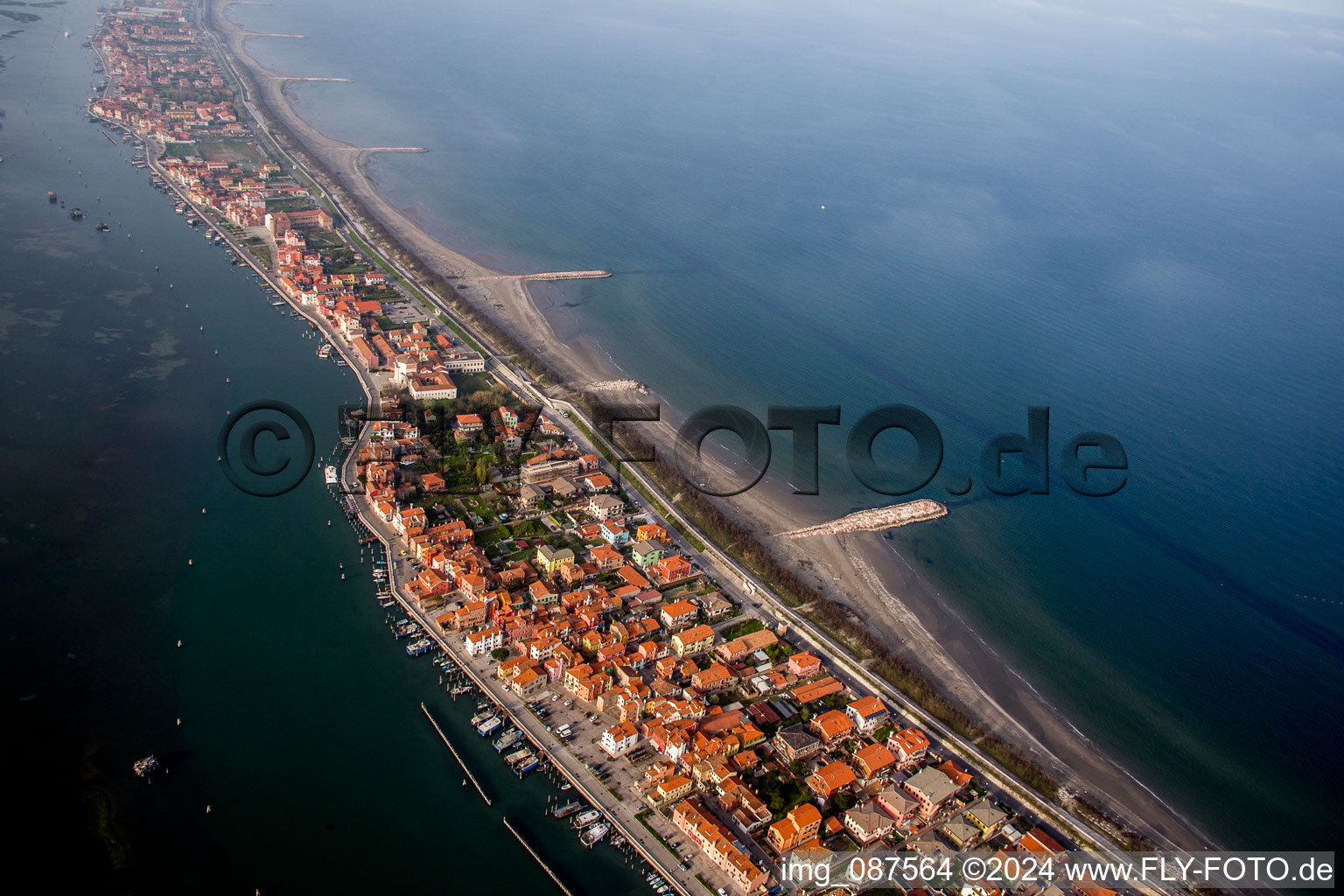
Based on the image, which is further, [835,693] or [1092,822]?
[835,693]

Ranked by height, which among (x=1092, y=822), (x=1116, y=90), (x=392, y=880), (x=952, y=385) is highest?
(x=1116, y=90)

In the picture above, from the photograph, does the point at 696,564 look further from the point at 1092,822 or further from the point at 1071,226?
the point at 1071,226

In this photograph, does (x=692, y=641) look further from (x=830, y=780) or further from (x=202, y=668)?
(x=202, y=668)

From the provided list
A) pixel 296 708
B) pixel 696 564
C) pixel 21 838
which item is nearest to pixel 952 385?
pixel 696 564

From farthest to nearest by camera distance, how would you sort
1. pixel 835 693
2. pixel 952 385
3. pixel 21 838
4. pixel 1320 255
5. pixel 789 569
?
pixel 1320 255
pixel 952 385
pixel 789 569
pixel 835 693
pixel 21 838

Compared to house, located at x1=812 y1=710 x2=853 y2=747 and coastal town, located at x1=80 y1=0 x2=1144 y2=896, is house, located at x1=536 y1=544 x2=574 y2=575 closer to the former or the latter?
coastal town, located at x1=80 y1=0 x2=1144 y2=896

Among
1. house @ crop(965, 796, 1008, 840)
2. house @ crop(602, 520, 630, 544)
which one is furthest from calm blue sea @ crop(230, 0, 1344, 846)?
house @ crop(602, 520, 630, 544)
